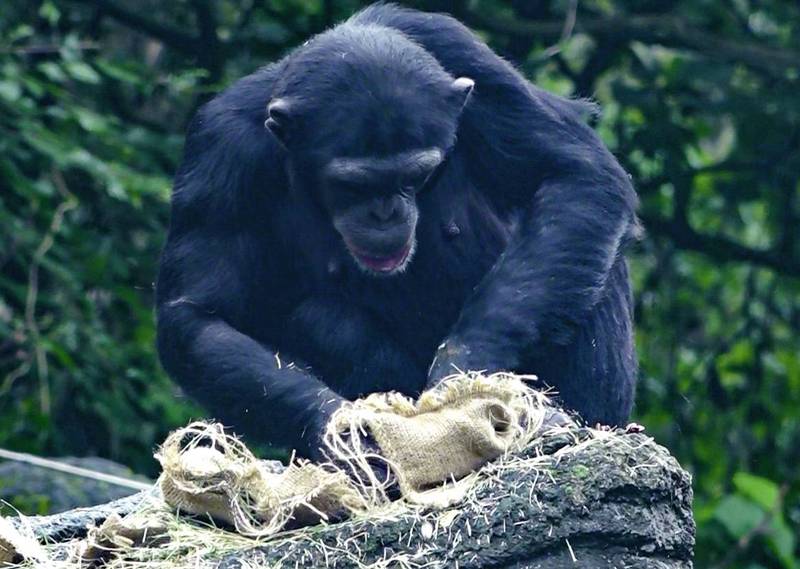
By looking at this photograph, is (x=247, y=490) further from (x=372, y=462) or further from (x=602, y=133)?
(x=602, y=133)

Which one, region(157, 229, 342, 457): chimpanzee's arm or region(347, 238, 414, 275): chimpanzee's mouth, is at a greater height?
region(347, 238, 414, 275): chimpanzee's mouth

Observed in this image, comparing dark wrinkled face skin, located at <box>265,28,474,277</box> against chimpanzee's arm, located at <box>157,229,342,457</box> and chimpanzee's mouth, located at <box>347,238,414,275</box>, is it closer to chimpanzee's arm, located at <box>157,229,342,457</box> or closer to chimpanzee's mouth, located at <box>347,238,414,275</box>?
chimpanzee's mouth, located at <box>347,238,414,275</box>

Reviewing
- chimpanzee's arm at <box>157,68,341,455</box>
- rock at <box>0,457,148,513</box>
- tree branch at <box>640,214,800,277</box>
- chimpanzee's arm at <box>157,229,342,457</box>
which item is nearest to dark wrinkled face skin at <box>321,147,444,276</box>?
chimpanzee's arm at <box>157,68,341,455</box>

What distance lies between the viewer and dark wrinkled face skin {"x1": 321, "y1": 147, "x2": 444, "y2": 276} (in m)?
4.50

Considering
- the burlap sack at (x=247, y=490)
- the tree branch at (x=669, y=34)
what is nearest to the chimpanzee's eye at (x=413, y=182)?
the burlap sack at (x=247, y=490)

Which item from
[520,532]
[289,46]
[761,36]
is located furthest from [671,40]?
[520,532]

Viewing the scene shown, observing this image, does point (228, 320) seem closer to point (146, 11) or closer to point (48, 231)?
point (48, 231)

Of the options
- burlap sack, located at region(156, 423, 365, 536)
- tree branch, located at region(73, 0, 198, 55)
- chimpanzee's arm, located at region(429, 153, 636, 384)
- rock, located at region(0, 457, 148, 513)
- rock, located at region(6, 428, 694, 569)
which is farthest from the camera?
tree branch, located at region(73, 0, 198, 55)

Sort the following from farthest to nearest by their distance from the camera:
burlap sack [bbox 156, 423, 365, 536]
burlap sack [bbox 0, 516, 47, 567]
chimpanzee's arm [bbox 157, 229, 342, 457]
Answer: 1. chimpanzee's arm [bbox 157, 229, 342, 457]
2. burlap sack [bbox 0, 516, 47, 567]
3. burlap sack [bbox 156, 423, 365, 536]

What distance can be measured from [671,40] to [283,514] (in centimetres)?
524

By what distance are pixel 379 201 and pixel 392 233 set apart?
113 millimetres

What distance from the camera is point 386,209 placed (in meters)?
4.55

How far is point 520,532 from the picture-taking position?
126 inches

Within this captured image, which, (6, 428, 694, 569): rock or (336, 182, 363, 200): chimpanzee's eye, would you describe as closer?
(6, 428, 694, 569): rock
